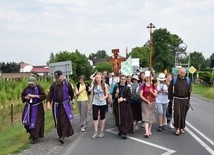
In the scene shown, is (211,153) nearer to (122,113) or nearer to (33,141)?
(122,113)

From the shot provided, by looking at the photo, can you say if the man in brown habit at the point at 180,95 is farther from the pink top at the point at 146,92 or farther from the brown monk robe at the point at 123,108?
the brown monk robe at the point at 123,108

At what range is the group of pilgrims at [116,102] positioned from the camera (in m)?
10.7

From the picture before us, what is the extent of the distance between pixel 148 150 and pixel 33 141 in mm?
3190

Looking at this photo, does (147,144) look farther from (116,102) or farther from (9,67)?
(9,67)

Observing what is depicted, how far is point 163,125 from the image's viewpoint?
13.0 m

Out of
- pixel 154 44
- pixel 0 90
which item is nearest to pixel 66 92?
pixel 0 90

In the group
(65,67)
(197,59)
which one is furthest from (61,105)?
(197,59)

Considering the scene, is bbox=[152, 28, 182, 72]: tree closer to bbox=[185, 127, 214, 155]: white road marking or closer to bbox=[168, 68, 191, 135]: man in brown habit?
bbox=[185, 127, 214, 155]: white road marking

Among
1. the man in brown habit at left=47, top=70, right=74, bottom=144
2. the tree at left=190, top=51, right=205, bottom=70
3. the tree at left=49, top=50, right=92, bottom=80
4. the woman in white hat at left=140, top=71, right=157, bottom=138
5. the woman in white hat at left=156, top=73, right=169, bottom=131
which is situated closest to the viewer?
the man in brown habit at left=47, top=70, right=74, bottom=144

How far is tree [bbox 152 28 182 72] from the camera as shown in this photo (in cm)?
9500

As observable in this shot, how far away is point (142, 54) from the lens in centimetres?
11881

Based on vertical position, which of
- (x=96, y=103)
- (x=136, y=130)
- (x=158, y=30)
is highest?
(x=158, y=30)

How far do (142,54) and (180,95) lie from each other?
353ft

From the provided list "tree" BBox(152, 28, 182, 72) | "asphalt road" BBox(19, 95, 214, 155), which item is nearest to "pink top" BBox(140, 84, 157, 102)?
"asphalt road" BBox(19, 95, 214, 155)
